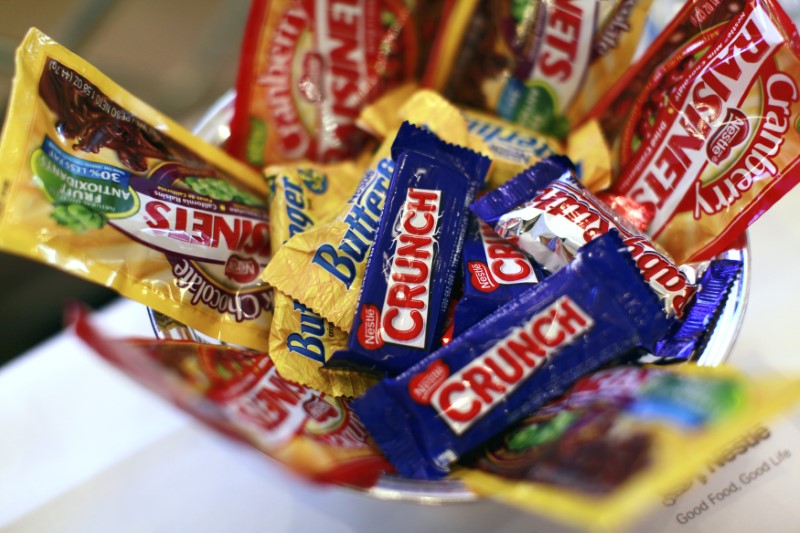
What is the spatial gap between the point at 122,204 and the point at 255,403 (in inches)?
12.0

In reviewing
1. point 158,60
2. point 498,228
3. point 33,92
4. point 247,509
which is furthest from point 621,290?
point 158,60

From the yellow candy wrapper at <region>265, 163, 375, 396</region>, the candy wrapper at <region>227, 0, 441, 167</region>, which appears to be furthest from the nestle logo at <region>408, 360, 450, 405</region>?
the candy wrapper at <region>227, 0, 441, 167</region>

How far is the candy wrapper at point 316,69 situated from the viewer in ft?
3.07

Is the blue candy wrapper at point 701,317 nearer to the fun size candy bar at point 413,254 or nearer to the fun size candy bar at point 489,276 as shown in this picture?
the fun size candy bar at point 489,276

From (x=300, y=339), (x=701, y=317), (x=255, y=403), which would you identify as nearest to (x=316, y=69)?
(x=300, y=339)

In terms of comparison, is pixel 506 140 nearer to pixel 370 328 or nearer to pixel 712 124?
pixel 712 124

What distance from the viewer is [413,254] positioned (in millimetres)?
754

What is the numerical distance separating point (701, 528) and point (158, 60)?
1.40 meters

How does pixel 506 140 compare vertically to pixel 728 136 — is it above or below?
below

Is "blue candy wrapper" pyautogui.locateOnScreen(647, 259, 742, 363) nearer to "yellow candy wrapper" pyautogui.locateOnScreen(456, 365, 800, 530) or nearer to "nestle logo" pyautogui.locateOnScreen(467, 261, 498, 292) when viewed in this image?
"yellow candy wrapper" pyautogui.locateOnScreen(456, 365, 800, 530)

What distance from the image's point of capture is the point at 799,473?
2.34 feet

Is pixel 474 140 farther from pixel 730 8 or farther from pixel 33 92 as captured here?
pixel 33 92

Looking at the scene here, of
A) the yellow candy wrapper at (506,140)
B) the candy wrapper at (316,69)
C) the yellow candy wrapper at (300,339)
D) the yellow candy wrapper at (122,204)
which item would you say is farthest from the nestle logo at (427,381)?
the candy wrapper at (316,69)

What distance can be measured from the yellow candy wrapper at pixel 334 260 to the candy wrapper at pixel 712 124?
379 mm
